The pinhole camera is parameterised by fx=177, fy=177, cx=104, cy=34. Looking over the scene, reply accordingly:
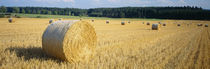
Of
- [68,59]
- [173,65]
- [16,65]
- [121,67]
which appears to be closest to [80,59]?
[68,59]

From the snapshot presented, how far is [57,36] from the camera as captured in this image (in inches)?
207

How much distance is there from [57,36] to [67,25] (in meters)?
0.51

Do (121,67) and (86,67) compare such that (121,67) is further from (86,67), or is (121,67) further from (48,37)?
(48,37)

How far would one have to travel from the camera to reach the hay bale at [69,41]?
16.9ft

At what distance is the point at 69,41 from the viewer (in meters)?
5.38

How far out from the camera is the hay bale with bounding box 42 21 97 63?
5164 millimetres

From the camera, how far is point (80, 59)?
571 cm

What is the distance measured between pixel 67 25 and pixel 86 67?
5.17 feet

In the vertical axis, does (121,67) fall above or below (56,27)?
below

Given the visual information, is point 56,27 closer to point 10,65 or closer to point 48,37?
point 48,37

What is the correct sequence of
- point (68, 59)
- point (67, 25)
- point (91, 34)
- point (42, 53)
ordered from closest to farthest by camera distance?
point (68, 59) → point (67, 25) → point (42, 53) → point (91, 34)

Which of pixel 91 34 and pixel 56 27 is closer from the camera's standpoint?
pixel 56 27

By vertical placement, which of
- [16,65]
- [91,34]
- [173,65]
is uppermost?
[91,34]

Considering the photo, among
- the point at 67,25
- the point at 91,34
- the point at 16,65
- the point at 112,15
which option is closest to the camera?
the point at 16,65
